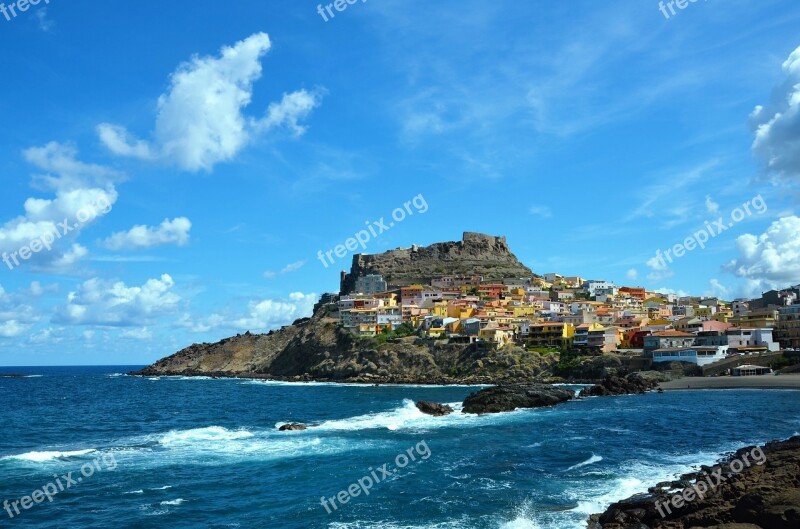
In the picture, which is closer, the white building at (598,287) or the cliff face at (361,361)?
the cliff face at (361,361)

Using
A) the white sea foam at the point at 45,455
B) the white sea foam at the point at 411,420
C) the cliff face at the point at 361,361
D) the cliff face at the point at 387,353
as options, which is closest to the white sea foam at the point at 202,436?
the white sea foam at the point at 45,455

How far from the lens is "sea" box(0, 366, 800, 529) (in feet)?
80.0

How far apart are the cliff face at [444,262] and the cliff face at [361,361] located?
32.4 meters

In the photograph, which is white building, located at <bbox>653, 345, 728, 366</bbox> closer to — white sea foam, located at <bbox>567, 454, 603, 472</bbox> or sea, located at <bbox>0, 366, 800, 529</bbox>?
sea, located at <bbox>0, 366, 800, 529</bbox>

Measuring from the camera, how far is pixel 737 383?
68750 millimetres

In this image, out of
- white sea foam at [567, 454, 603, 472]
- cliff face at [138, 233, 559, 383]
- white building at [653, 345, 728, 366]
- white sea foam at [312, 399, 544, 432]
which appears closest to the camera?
white sea foam at [567, 454, 603, 472]

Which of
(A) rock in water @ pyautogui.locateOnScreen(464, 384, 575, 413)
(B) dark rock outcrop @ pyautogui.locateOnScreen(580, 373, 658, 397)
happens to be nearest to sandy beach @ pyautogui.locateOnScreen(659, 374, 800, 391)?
(B) dark rock outcrop @ pyautogui.locateOnScreen(580, 373, 658, 397)

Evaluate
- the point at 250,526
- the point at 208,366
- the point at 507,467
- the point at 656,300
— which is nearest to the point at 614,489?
the point at 507,467

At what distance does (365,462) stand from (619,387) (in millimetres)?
45211

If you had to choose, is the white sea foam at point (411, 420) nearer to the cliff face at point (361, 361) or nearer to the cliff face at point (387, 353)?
the cliff face at point (361, 361)

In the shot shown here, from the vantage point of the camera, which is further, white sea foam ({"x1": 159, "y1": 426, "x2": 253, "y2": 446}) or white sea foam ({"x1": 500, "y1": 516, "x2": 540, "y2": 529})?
white sea foam ({"x1": 159, "y1": 426, "x2": 253, "y2": 446})

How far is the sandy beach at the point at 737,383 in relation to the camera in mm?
65125

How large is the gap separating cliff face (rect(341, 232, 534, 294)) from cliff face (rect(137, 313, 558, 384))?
106 feet

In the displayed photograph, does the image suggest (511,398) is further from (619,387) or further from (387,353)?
(387,353)
